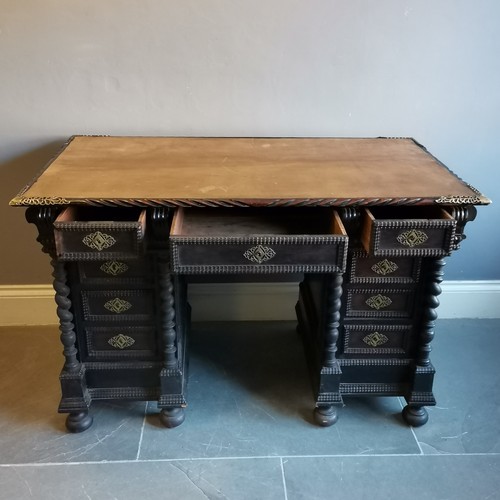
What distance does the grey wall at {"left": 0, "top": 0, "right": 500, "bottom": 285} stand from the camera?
184 cm

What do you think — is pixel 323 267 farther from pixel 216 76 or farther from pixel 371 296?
pixel 216 76

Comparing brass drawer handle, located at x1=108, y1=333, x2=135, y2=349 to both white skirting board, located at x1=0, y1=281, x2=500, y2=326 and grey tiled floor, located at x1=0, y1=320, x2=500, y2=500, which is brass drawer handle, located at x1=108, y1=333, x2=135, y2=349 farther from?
white skirting board, located at x1=0, y1=281, x2=500, y2=326

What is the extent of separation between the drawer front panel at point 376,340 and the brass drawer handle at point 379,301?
66 millimetres

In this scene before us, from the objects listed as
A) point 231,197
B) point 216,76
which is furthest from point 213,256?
point 216,76

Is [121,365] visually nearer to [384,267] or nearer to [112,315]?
[112,315]

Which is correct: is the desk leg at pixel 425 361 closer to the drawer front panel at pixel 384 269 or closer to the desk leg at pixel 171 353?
the drawer front panel at pixel 384 269

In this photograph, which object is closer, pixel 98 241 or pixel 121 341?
pixel 98 241

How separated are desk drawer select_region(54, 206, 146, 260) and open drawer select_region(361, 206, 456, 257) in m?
0.57

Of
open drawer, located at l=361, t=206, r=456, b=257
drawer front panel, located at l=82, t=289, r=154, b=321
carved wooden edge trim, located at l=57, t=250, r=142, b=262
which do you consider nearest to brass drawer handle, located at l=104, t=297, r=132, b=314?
drawer front panel, located at l=82, t=289, r=154, b=321

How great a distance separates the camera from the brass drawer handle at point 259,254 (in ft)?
4.68

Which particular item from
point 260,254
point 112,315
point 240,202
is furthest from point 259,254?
point 112,315

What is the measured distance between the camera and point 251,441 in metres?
1.74

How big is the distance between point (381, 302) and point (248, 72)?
2.83 ft

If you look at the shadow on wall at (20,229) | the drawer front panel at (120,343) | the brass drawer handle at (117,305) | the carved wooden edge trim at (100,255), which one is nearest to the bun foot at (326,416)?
the drawer front panel at (120,343)
